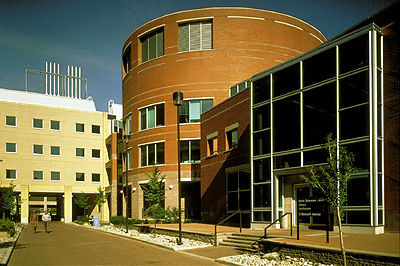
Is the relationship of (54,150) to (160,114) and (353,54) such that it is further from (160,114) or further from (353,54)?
(353,54)

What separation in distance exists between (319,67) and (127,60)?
3394 centimetres

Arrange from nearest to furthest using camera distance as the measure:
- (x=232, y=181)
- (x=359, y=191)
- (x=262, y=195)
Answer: (x=359, y=191) → (x=262, y=195) → (x=232, y=181)

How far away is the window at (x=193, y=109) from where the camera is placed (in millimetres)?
39188

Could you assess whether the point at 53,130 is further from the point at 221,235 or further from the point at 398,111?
the point at 398,111

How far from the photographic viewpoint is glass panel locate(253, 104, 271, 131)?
21641 millimetres

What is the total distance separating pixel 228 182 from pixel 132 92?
2101cm

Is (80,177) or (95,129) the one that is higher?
(95,129)

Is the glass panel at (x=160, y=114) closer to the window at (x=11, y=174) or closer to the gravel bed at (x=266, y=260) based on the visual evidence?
the window at (x=11, y=174)

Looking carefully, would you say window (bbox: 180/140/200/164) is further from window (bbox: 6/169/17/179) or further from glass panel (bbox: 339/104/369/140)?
window (bbox: 6/169/17/179)

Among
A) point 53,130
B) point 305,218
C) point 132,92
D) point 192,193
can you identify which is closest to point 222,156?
point 305,218

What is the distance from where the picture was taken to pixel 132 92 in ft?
148

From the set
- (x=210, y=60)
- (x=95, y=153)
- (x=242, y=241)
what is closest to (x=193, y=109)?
(x=210, y=60)

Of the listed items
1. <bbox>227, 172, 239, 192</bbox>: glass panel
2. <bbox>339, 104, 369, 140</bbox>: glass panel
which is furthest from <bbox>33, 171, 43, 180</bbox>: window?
<bbox>339, 104, 369, 140</bbox>: glass panel

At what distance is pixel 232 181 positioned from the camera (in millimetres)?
27156
